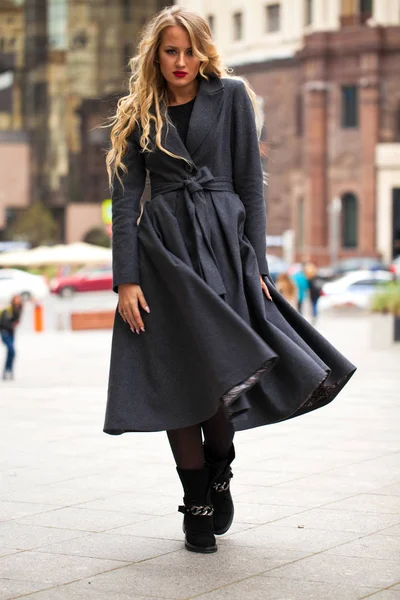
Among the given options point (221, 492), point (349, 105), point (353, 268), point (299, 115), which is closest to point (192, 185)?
point (221, 492)

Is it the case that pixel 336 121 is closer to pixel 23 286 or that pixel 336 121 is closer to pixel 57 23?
pixel 23 286

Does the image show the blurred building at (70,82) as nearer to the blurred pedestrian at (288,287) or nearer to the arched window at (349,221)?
the arched window at (349,221)

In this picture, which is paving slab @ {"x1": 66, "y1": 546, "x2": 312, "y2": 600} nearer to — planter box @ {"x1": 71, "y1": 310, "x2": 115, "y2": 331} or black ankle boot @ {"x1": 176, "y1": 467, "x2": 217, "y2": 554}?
black ankle boot @ {"x1": 176, "y1": 467, "x2": 217, "y2": 554}

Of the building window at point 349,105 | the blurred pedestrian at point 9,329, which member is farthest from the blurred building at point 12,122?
the blurred pedestrian at point 9,329

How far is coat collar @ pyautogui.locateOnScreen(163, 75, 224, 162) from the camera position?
5.11 m

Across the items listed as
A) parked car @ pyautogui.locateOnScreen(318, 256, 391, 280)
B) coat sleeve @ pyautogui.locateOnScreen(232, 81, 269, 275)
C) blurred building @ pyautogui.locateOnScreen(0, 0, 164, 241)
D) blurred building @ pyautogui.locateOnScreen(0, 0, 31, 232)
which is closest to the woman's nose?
coat sleeve @ pyautogui.locateOnScreen(232, 81, 269, 275)

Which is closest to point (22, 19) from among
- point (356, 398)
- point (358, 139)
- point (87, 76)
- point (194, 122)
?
point (87, 76)

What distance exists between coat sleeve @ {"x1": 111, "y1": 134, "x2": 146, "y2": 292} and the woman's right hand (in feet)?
0.12

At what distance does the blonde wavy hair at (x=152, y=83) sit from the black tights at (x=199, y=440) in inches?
41.0

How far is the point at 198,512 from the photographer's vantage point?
512 centimetres

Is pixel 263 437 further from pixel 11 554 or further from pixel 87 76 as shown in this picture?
pixel 87 76

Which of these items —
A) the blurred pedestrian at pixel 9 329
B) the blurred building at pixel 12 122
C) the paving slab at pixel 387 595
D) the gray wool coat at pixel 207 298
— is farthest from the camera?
the blurred building at pixel 12 122

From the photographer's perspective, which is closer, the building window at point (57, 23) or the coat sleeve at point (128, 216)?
the coat sleeve at point (128, 216)

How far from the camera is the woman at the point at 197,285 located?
4.82m
